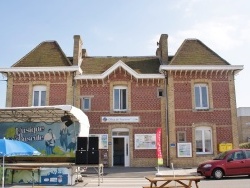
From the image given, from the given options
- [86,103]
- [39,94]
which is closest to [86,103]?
[86,103]

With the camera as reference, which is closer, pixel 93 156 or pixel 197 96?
pixel 93 156

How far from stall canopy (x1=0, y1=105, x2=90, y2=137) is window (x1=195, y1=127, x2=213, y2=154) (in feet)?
25.7

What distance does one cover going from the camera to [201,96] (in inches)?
844

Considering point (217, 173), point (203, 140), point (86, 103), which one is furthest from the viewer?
point (86, 103)

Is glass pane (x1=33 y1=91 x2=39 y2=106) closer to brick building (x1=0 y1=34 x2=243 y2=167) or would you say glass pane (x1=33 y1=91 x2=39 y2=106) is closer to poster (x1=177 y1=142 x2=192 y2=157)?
brick building (x1=0 y1=34 x2=243 y2=167)

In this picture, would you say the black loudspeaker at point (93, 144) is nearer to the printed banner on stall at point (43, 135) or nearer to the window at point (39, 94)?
the printed banner on stall at point (43, 135)

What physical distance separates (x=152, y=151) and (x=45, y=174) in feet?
29.3

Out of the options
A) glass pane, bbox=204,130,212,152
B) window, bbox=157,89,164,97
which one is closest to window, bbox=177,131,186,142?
glass pane, bbox=204,130,212,152

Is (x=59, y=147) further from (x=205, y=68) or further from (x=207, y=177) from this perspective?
(x=205, y=68)

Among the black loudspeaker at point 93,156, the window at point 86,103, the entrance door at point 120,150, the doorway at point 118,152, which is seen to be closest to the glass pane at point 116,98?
the window at point 86,103

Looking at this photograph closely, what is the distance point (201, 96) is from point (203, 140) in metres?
3.00

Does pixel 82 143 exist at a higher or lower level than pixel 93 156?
higher

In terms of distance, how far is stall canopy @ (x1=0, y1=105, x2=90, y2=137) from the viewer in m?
15.0

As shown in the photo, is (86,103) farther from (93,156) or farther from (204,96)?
(93,156)
